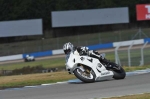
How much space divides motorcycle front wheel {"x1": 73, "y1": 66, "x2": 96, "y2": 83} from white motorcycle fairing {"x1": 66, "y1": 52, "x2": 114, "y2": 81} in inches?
4.2

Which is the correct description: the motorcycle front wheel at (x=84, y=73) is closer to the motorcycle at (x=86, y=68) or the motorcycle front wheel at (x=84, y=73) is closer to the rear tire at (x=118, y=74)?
the motorcycle at (x=86, y=68)

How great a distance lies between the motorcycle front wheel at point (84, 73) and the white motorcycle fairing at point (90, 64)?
0.35 feet

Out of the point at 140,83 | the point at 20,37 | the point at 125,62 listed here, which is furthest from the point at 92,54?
the point at 20,37

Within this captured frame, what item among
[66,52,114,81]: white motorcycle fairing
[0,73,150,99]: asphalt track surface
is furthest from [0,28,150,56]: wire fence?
[0,73,150,99]: asphalt track surface

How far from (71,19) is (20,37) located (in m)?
8.48

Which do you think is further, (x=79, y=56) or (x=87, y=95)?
(x=79, y=56)

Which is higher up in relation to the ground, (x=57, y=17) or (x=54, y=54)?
(x=57, y=17)

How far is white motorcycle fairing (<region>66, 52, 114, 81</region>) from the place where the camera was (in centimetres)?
1482

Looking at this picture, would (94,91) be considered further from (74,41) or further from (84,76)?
(74,41)

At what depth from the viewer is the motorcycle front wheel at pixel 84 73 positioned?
14828mm

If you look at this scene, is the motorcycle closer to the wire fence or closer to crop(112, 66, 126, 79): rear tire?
crop(112, 66, 126, 79): rear tire

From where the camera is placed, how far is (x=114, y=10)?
198 feet

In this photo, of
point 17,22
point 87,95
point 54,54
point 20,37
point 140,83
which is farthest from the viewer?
point 20,37

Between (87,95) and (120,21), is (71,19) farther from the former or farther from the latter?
(87,95)
